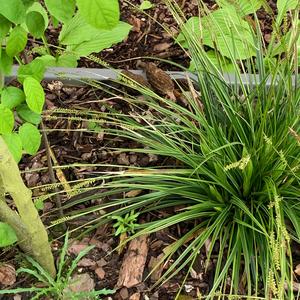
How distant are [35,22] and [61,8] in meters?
0.20

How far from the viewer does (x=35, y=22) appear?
1.11 metres

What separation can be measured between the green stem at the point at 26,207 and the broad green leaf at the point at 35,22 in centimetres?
24

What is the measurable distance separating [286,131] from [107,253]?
25.9 inches

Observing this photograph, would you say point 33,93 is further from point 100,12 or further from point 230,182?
point 230,182

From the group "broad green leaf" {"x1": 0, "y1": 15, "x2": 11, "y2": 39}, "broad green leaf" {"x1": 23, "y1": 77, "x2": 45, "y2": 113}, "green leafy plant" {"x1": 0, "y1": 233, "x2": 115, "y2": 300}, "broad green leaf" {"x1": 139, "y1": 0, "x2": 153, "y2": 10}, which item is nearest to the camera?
"broad green leaf" {"x1": 0, "y1": 15, "x2": 11, "y2": 39}

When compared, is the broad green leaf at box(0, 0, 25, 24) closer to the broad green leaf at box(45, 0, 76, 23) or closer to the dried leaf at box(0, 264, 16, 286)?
the broad green leaf at box(45, 0, 76, 23)

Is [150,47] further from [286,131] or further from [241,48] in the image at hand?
[286,131]

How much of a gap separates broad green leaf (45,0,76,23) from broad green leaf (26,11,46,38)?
7.6 inches

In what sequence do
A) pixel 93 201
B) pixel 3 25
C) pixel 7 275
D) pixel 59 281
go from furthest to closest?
pixel 93 201, pixel 7 275, pixel 59 281, pixel 3 25

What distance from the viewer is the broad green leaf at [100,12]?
0.77m

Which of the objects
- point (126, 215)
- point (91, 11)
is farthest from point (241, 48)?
point (91, 11)

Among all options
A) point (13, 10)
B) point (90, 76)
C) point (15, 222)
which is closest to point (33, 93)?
point (13, 10)

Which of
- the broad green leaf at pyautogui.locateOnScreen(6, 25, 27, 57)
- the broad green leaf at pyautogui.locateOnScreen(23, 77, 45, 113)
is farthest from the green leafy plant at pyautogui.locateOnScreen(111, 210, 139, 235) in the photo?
the broad green leaf at pyautogui.locateOnScreen(6, 25, 27, 57)

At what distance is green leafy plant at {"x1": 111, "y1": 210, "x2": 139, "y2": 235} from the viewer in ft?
5.46
